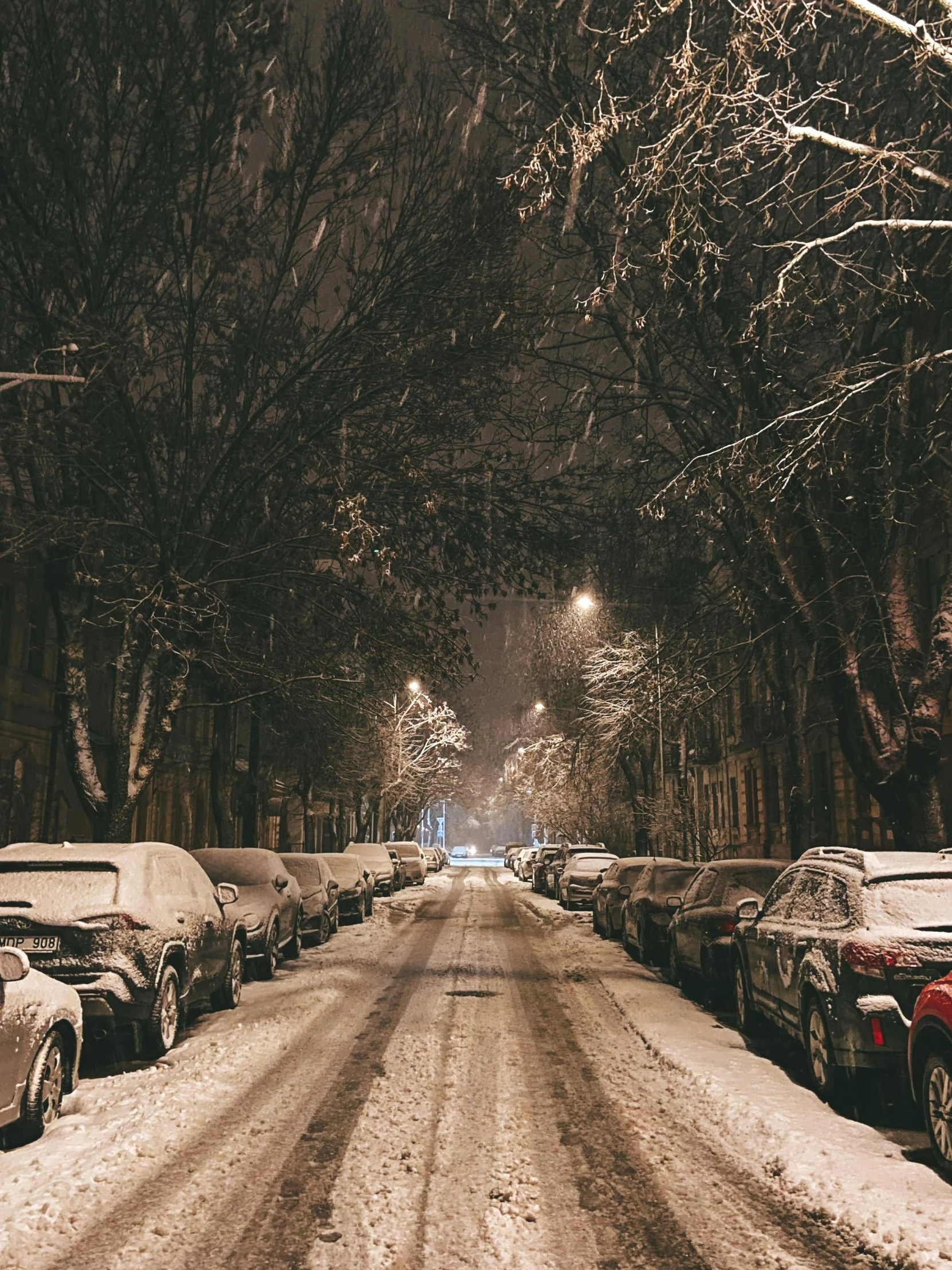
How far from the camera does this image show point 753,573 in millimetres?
17188

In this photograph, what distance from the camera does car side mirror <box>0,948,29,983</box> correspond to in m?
6.38

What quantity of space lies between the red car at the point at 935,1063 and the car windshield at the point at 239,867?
10.8 metres

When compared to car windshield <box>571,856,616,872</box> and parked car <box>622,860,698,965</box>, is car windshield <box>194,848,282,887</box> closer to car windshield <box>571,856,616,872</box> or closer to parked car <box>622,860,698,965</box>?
parked car <box>622,860,698,965</box>

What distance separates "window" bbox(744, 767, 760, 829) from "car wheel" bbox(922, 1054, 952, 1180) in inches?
1403

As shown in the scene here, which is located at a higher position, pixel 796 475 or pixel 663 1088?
pixel 796 475

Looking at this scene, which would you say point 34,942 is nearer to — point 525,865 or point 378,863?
point 378,863

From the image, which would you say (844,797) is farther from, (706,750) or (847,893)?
(847,893)

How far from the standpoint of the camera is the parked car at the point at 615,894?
20469mm

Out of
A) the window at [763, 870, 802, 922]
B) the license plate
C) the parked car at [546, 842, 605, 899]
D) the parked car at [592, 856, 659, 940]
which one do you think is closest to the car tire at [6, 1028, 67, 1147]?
the license plate

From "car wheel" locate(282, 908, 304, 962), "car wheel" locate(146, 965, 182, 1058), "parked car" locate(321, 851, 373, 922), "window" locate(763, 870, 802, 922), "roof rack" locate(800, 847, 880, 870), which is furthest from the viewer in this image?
"parked car" locate(321, 851, 373, 922)

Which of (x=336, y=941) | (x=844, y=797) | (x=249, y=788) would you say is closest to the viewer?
(x=336, y=941)

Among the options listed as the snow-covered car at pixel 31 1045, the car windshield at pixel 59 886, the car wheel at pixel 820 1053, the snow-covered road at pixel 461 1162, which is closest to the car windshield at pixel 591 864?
the snow-covered road at pixel 461 1162

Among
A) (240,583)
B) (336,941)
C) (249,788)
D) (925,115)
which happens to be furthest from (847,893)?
(249,788)

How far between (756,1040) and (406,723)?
4424 centimetres
